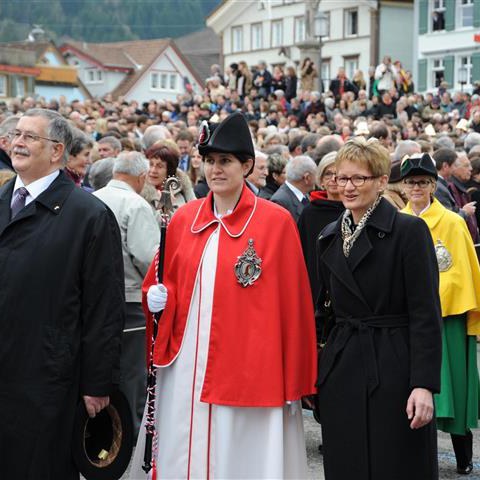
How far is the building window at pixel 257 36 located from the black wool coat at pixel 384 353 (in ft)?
190

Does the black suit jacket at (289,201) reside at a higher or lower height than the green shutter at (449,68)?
lower

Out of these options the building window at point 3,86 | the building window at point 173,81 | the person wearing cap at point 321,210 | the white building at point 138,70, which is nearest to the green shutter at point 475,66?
the building window at point 3,86

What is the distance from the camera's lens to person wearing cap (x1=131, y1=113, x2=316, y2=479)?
5086mm

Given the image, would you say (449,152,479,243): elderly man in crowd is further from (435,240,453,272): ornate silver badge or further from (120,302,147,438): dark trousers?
(120,302,147,438): dark trousers

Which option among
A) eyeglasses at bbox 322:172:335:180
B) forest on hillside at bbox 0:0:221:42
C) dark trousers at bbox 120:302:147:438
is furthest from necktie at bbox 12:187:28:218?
forest on hillside at bbox 0:0:221:42

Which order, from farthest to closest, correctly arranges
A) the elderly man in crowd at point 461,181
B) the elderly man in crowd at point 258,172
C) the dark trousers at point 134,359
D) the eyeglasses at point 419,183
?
the elderly man in crowd at point 461,181 → the elderly man in crowd at point 258,172 → the dark trousers at point 134,359 → the eyeglasses at point 419,183

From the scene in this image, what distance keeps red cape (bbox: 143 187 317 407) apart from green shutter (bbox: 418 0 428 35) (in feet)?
148

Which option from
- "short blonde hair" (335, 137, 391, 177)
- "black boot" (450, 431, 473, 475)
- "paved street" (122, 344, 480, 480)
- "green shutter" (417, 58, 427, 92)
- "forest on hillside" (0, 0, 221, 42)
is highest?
"forest on hillside" (0, 0, 221, 42)

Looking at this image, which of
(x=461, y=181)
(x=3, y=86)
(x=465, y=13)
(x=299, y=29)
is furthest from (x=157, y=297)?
(x=3, y=86)

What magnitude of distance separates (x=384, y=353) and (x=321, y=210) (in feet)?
9.10

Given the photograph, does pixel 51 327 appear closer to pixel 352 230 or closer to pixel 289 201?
pixel 352 230

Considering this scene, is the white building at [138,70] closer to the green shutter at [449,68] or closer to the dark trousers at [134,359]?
the green shutter at [449,68]

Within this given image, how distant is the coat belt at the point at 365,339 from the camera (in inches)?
191

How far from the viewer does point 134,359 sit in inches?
290
